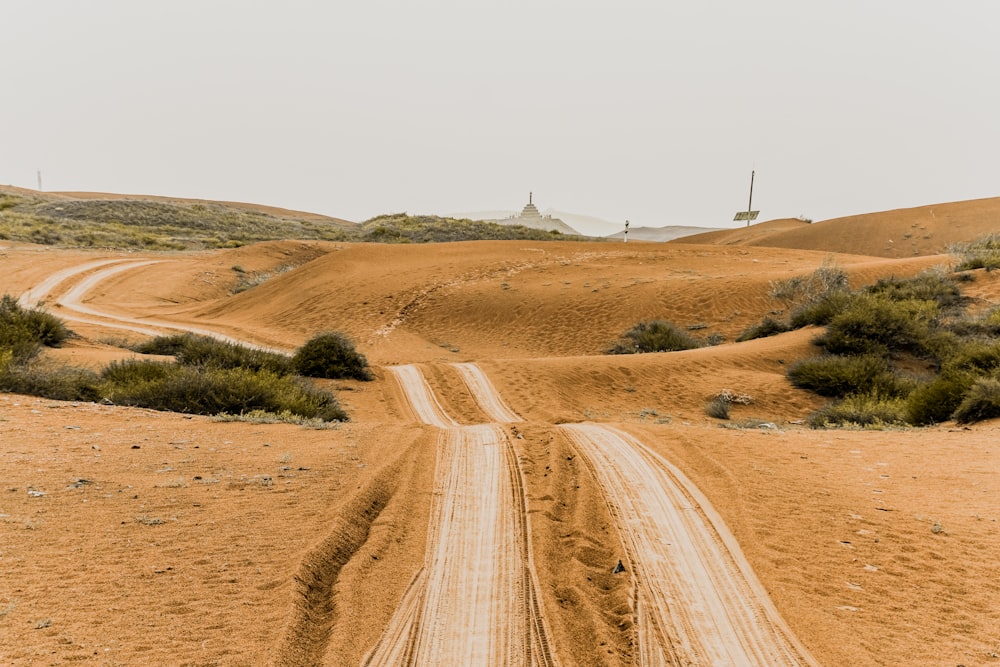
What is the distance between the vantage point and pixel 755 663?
365cm

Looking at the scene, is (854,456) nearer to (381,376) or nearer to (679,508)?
(679,508)

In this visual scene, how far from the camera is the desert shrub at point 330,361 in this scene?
1459 centimetres

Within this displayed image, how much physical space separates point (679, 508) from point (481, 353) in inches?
583

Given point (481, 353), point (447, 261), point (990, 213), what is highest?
point (990, 213)

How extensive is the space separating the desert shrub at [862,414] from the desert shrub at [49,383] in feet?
38.0

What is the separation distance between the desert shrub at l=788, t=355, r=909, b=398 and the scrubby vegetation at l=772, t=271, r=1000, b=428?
0.02 meters

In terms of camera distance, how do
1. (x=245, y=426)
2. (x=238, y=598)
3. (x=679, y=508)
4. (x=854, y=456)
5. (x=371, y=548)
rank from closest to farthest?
(x=238, y=598) < (x=371, y=548) < (x=679, y=508) < (x=854, y=456) < (x=245, y=426)

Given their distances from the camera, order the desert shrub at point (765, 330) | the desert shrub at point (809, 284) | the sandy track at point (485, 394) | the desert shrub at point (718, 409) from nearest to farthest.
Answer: the sandy track at point (485, 394), the desert shrub at point (718, 409), the desert shrub at point (765, 330), the desert shrub at point (809, 284)

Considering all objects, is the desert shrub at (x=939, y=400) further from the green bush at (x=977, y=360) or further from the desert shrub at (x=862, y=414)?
the green bush at (x=977, y=360)

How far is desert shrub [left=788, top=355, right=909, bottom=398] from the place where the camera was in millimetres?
13773

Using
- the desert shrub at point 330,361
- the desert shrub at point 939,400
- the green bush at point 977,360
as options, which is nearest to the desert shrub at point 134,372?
the desert shrub at point 330,361

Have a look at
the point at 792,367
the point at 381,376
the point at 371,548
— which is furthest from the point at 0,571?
the point at 792,367

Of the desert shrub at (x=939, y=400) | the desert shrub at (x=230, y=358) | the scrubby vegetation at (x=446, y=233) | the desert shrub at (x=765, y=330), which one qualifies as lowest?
the desert shrub at (x=230, y=358)

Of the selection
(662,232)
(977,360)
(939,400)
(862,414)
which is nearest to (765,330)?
(977,360)
